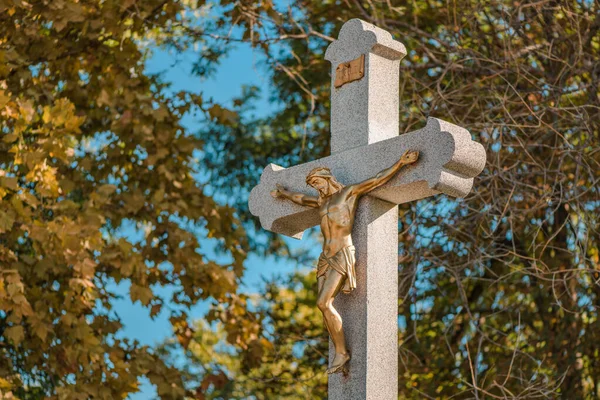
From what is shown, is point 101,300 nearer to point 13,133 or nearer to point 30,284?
point 30,284

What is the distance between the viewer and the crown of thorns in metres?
4.49

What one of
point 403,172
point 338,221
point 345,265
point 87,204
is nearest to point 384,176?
point 403,172

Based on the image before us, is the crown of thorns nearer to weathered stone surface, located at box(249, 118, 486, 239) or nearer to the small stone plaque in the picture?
weathered stone surface, located at box(249, 118, 486, 239)

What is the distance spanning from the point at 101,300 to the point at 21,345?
0.74m

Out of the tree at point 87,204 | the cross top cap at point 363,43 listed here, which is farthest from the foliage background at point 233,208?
the cross top cap at point 363,43

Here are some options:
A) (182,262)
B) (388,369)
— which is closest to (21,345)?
(182,262)

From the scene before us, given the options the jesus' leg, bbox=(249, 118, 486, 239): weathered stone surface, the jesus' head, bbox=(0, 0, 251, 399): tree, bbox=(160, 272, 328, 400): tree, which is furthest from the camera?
bbox=(160, 272, 328, 400): tree

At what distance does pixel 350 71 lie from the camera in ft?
15.4

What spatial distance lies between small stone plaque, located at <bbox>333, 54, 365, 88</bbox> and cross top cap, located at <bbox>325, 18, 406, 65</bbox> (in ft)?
0.11

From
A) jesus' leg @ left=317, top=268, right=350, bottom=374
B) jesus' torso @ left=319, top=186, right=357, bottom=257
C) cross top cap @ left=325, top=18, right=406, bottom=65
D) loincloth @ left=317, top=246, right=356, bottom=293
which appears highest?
cross top cap @ left=325, top=18, right=406, bottom=65

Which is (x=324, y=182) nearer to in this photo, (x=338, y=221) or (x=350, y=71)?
(x=338, y=221)

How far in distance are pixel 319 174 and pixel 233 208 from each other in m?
4.41

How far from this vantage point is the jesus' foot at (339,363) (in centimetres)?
418

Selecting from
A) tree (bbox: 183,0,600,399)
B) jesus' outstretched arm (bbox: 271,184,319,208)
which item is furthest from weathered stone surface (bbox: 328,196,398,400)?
tree (bbox: 183,0,600,399)
